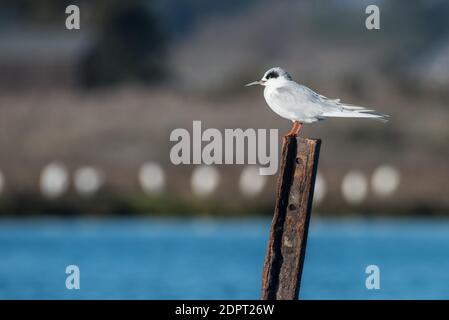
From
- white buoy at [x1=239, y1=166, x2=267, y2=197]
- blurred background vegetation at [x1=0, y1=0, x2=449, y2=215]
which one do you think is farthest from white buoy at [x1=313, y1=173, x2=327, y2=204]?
white buoy at [x1=239, y1=166, x2=267, y2=197]

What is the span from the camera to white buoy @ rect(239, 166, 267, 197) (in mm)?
30645

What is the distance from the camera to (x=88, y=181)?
3117 centimetres

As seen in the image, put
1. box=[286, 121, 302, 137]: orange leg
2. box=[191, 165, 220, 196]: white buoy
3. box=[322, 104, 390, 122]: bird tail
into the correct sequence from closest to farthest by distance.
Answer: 1. box=[286, 121, 302, 137]: orange leg
2. box=[322, 104, 390, 122]: bird tail
3. box=[191, 165, 220, 196]: white buoy

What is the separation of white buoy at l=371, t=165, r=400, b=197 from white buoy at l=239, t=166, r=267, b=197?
7.80ft

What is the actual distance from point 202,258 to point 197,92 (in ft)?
46.7

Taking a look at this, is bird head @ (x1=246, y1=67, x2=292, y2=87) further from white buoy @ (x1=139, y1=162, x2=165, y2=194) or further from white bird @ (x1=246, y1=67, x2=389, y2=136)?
white buoy @ (x1=139, y1=162, x2=165, y2=194)

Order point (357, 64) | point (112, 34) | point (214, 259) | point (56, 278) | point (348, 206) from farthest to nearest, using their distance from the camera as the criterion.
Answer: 1. point (112, 34)
2. point (357, 64)
3. point (348, 206)
4. point (214, 259)
5. point (56, 278)

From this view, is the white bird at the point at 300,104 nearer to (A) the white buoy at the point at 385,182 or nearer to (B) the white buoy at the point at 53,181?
(B) the white buoy at the point at 53,181

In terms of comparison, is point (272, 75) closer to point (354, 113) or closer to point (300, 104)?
point (300, 104)

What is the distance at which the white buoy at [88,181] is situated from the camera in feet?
101

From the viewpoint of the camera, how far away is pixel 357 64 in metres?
40.9
